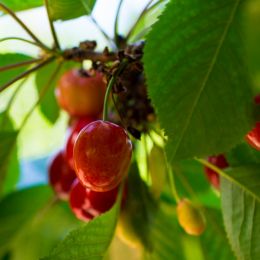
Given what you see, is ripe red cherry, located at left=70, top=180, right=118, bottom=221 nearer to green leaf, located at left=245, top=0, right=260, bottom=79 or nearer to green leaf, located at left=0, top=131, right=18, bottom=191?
green leaf, located at left=0, top=131, right=18, bottom=191

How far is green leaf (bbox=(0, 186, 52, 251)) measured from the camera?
1.29 meters

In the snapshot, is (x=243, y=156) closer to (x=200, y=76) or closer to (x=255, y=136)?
(x=255, y=136)

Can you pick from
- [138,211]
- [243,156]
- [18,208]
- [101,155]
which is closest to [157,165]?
[138,211]

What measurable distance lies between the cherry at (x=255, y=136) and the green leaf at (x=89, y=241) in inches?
9.6

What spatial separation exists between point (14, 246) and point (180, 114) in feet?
2.67

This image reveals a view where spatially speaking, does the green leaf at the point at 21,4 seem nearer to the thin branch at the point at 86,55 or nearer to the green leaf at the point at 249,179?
the thin branch at the point at 86,55

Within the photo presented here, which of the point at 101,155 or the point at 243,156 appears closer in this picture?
the point at 101,155

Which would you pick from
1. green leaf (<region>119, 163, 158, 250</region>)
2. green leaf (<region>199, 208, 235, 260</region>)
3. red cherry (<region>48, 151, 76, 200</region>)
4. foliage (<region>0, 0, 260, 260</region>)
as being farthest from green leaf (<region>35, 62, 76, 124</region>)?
green leaf (<region>199, 208, 235, 260</region>)

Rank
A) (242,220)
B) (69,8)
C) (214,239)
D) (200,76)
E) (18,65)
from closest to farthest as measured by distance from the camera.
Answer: (200,76)
(242,220)
(69,8)
(18,65)
(214,239)

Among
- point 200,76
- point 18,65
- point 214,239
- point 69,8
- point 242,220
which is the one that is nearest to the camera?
point 200,76

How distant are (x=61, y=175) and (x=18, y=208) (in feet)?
0.62

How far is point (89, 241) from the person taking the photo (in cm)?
79

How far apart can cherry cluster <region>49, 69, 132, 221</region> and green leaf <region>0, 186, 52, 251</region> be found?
0.39 feet

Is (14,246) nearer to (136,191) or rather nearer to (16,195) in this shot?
(16,195)
